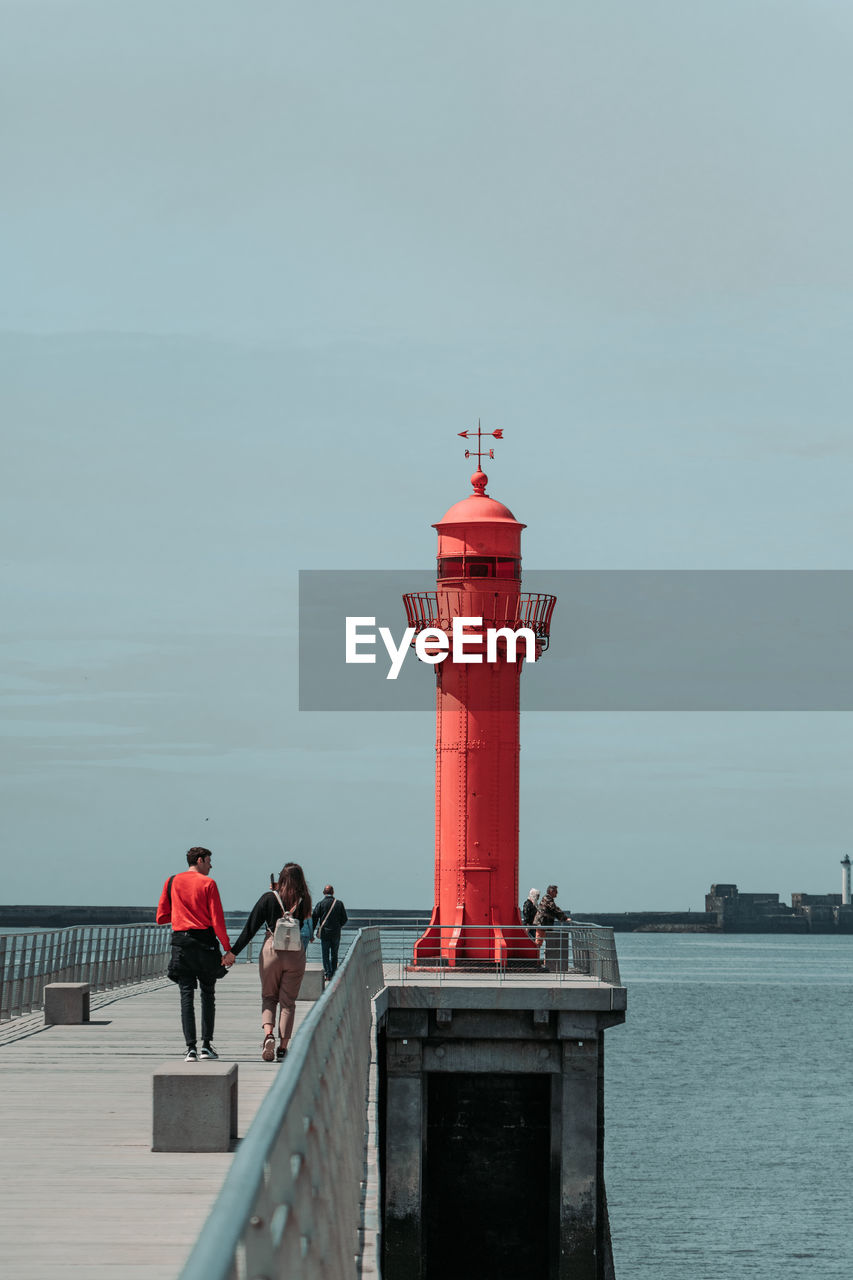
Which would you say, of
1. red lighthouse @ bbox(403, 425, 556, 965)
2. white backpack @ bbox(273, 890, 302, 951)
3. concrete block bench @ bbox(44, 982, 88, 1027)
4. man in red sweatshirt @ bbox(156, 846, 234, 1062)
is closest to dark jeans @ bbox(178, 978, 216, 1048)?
man in red sweatshirt @ bbox(156, 846, 234, 1062)

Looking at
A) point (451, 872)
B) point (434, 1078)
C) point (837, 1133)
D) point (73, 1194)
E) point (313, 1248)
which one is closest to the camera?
point (313, 1248)

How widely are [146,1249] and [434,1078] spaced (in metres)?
18.6

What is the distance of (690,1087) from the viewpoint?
6769 cm

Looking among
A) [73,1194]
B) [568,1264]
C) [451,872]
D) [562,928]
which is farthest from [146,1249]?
[451,872]

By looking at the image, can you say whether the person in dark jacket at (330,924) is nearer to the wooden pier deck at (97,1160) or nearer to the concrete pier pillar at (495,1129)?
the concrete pier pillar at (495,1129)

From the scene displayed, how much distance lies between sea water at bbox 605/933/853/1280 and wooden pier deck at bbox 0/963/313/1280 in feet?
72.3

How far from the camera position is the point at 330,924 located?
A: 28406 mm

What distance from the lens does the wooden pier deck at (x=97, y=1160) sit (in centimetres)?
807

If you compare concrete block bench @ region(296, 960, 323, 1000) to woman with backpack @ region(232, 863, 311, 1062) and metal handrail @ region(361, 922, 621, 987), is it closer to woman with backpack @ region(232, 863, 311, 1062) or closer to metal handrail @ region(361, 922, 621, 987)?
metal handrail @ region(361, 922, 621, 987)

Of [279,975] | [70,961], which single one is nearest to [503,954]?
[70,961]

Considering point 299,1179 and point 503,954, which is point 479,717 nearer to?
point 503,954

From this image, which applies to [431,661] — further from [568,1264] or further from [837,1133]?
[837,1133]

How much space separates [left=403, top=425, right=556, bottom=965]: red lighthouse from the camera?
31.1 metres

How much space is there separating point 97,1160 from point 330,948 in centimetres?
1844
